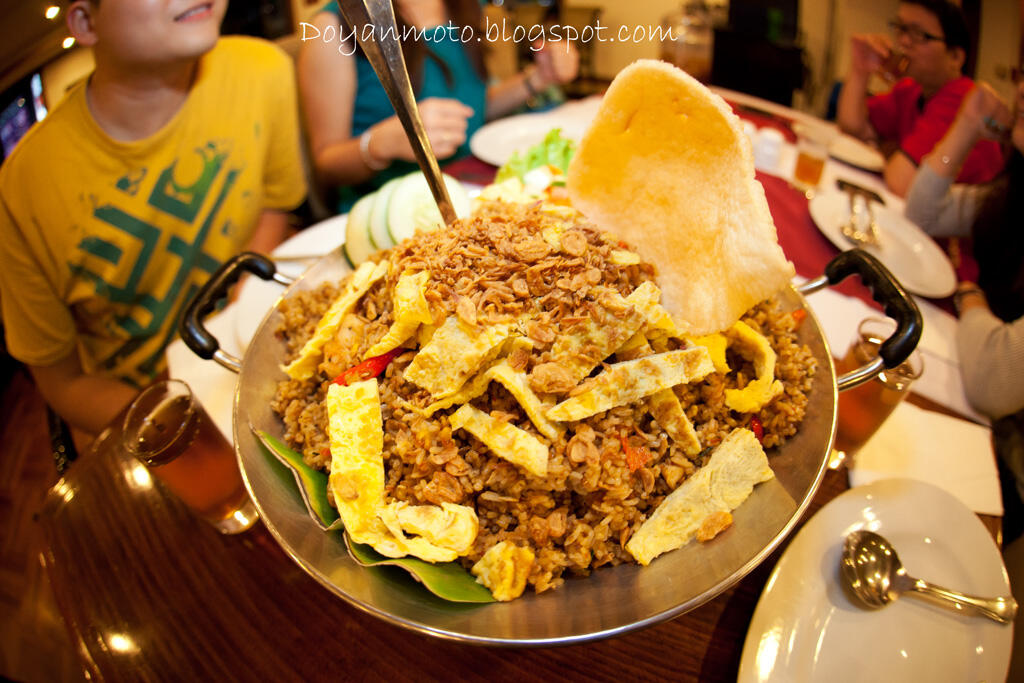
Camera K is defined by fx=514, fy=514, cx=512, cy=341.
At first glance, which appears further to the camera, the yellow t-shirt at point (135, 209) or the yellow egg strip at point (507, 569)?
the yellow t-shirt at point (135, 209)

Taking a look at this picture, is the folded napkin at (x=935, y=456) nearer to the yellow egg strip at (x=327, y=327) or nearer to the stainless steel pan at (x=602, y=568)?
the stainless steel pan at (x=602, y=568)

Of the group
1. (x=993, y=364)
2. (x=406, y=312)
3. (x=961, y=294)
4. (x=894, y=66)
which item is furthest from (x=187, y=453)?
(x=894, y=66)

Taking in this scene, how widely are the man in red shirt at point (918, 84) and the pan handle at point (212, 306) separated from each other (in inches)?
104

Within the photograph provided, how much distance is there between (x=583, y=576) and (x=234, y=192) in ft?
6.64

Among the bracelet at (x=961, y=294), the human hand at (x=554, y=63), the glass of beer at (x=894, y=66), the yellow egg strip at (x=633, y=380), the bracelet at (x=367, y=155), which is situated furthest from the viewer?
the human hand at (x=554, y=63)

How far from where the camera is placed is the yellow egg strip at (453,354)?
0.90 metres

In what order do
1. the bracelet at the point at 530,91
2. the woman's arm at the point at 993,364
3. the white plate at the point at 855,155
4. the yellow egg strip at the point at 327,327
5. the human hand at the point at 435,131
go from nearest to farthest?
1. the yellow egg strip at the point at 327,327
2. the woman's arm at the point at 993,364
3. the human hand at the point at 435,131
4. the white plate at the point at 855,155
5. the bracelet at the point at 530,91

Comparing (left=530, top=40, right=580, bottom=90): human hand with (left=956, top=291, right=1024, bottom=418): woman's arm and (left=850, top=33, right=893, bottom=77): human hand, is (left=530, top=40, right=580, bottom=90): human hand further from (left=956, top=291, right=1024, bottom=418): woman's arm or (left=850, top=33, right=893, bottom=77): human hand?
(left=956, top=291, right=1024, bottom=418): woman's arm

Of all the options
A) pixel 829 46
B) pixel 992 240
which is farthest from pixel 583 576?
pixel 829 46

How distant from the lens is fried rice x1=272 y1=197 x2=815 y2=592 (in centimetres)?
88

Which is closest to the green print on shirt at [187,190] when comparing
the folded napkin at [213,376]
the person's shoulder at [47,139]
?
the person's shoulder at [47,139]

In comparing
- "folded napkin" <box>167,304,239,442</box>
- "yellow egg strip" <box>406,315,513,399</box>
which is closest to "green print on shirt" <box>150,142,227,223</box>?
"folded napkin" <box>167,304,239,442</box>

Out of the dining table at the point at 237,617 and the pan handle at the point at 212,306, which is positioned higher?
the pan handle at the point at 212,306

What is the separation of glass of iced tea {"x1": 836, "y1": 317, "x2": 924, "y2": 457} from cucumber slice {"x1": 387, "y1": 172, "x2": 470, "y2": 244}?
3.61 feet
